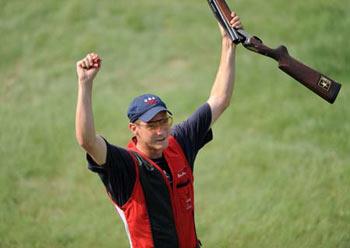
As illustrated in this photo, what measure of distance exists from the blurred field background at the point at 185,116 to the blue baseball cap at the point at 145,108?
2.74 metres

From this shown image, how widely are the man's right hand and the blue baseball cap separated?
60 centimetres

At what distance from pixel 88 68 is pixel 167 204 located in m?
1.02

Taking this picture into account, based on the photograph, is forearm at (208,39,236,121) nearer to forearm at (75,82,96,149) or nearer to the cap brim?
the cap brim

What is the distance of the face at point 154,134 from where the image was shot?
4324 millimetres

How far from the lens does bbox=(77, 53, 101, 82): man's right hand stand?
3.84 m

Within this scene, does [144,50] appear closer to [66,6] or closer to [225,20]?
[66,6]

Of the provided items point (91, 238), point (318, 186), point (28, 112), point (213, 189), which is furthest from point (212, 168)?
point (28, 112)

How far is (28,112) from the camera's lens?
30.7ft

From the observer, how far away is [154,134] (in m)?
4.32

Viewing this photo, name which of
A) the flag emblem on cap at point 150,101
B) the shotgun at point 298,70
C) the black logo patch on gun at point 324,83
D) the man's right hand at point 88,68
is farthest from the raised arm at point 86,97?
the black logo patch on gun at point 324,83

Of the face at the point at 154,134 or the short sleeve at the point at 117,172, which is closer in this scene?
the short sleeve at the point at 117,172

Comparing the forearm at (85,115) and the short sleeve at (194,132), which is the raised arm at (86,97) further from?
the short sleeve at (194,132)

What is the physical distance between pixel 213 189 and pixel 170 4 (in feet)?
15.6

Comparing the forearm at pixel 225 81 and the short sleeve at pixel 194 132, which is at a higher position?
the forearm at pixel 225 81
